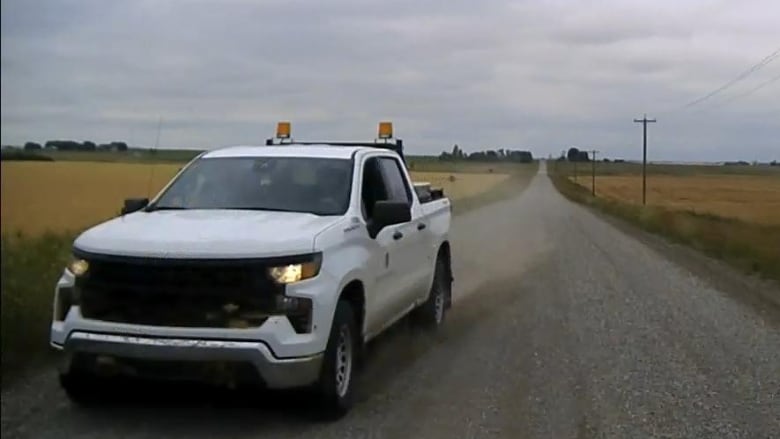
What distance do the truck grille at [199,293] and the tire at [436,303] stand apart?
4.06 metres

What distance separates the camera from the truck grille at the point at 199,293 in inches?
268

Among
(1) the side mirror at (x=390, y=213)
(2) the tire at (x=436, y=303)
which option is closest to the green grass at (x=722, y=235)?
(2) the tire at (x=436, y=303)

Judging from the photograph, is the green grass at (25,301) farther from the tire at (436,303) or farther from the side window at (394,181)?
the tire at (436,303)

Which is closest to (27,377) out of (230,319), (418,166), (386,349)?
(230,319)

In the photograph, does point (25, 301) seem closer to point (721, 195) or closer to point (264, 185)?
point (264, 185)

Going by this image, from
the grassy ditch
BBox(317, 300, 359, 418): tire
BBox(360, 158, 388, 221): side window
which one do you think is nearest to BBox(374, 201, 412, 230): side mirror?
BBox(360, 158, 388, 221): side window

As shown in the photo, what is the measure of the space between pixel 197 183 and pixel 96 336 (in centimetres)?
220

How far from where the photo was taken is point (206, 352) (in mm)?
6664

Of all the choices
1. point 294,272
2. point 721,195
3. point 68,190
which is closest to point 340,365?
point 294,272

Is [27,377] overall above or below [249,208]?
below

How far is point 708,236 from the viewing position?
23.5m

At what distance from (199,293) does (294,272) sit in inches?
23.3

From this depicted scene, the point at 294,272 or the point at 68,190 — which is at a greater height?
the point at 68,190

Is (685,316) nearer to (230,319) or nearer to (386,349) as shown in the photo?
(386,349)
